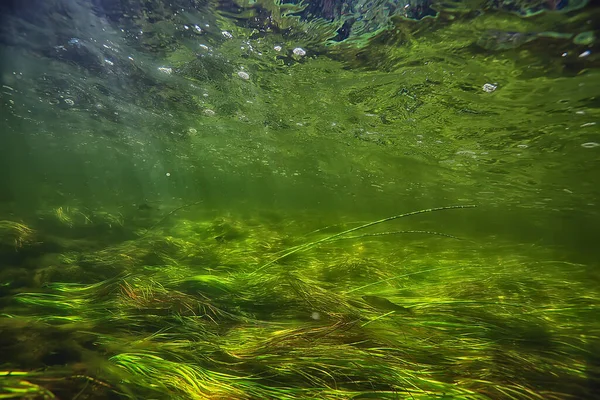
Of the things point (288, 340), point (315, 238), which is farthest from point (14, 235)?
point (315, 238)

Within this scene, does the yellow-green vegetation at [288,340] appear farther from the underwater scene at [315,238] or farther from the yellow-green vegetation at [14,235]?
the yellow-green vegetation at [14,235]

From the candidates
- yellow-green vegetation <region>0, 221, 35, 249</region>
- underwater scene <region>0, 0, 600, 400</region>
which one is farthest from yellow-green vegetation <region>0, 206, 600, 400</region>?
yellow-green vegetation <region>0, 221, 35, 249</region>

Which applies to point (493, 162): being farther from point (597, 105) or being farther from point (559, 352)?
point (559, 352)

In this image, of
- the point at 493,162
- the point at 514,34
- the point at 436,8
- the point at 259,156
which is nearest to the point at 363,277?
the point at 436,8

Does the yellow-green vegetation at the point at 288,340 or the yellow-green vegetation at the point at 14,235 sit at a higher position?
the yellow-green vegetation at the point at 14,235

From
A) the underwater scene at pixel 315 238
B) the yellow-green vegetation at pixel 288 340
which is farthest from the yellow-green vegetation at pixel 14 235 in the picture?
the yellow-green vegetation at pixel 288 340

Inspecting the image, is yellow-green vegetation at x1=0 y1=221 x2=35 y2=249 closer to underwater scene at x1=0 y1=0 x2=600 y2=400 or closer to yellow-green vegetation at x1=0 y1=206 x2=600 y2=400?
underwater scene at x1=0 y1=0 x2=600 y2=400
